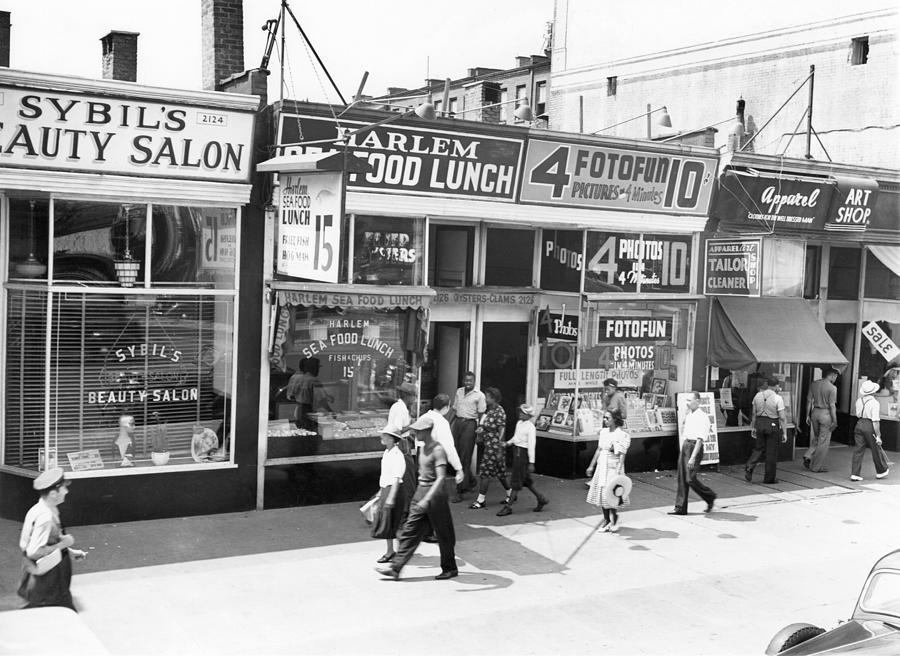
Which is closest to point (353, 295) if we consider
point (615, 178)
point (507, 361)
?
point (507, 361)

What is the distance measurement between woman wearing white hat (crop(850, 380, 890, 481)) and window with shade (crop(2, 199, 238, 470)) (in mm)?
10343

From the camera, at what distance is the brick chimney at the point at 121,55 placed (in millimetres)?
14797

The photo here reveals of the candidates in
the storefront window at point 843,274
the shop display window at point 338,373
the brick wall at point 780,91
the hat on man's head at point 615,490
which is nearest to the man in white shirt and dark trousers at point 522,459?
the hat on man's head at point 615,490

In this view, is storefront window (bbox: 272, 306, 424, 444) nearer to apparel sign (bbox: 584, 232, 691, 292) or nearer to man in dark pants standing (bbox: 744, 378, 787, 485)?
apparel sign (bbox: 584, 232, 691, 292)

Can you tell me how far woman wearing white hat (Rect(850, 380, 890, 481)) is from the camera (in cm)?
1614

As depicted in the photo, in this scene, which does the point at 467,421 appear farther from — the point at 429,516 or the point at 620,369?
the point at 429,516

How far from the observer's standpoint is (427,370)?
1514cm

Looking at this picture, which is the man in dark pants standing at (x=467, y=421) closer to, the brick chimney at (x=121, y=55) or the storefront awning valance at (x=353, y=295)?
the storefront awning valance at (x=353, y=295)

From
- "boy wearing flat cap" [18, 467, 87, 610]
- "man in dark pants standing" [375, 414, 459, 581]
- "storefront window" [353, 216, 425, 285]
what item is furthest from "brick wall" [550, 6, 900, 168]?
"boy wearing flat cap" [18, 467, 87, 610]

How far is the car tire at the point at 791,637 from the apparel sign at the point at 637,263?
27.4 feet

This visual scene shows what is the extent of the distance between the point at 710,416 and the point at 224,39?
380 inches

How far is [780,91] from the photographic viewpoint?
22.4 metres

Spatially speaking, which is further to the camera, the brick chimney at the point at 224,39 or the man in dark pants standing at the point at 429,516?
the brick chimney at the point at 224,39

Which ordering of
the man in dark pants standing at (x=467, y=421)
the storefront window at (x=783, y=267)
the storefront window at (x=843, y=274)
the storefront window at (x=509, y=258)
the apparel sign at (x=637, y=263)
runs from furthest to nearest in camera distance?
the storefront window at (x=843, y=274) < the storefront window at (x=783, y=267) < the apparel sign at (x=637, y=263) < the storefront window at (x=509, y=258) < the man in dark pants standing at (x=467, y=421)
